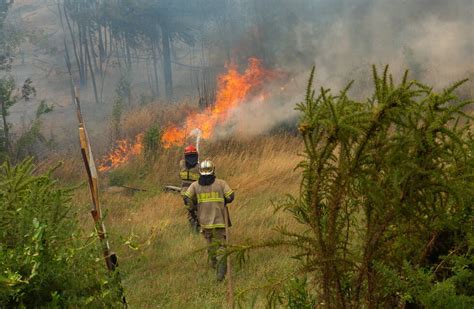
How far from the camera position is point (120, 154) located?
51.5 feet

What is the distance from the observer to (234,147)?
45.2 feet

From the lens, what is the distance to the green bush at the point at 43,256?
258 cm

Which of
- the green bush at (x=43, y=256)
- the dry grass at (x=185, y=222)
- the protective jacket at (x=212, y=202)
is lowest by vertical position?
the dry grass at (x=185, y=222)

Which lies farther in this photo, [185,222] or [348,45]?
[348,45]

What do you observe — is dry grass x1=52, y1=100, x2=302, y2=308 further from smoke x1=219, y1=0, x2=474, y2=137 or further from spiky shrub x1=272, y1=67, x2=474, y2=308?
smoke x1=219, y1=0, x2=474, y2=137

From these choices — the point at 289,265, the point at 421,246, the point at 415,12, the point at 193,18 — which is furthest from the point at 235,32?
the point at 421,246

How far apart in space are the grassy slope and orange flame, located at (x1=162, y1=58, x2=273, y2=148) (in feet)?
4.72

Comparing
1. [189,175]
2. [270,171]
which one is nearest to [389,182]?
[189,175]

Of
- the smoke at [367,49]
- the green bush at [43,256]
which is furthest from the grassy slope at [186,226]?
the smoke at [367,49]

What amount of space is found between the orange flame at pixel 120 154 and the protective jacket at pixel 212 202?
7.37m

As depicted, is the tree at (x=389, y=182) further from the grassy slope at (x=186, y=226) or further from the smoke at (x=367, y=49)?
the smoke at (x=367, y=49)

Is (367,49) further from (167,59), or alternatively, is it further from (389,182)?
(389,182)

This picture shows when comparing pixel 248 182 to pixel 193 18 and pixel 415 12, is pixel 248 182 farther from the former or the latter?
pixel 193 18

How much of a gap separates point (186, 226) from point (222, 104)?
326 inches
